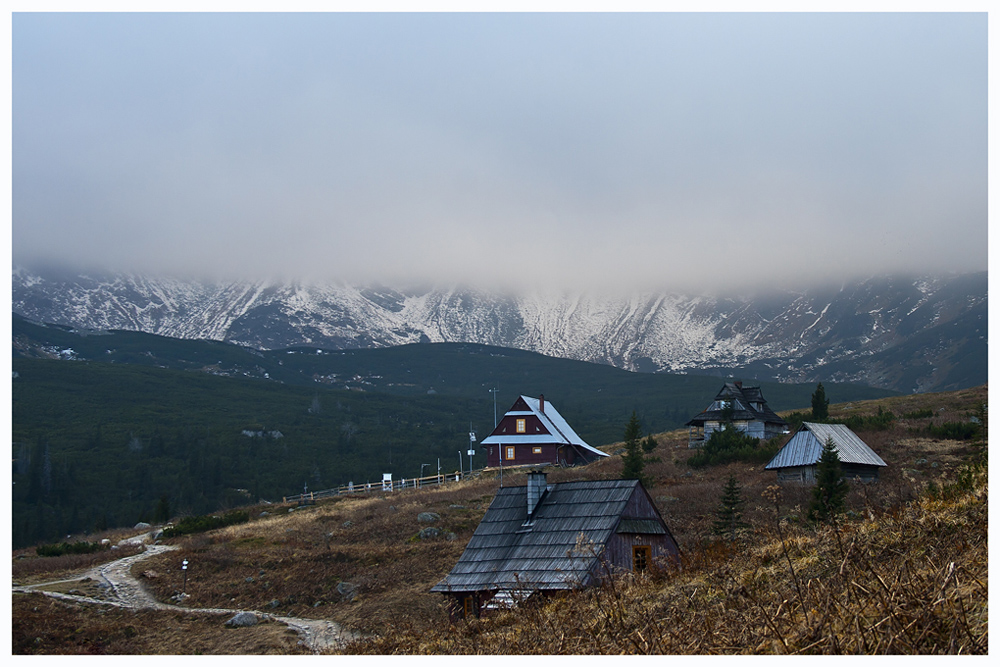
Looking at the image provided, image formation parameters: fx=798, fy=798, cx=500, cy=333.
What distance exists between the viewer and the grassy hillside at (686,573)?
5.97 meters

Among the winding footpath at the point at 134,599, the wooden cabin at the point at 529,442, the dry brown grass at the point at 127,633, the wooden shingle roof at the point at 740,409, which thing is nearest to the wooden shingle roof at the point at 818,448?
the wooden shingle roof at the point at 740,409

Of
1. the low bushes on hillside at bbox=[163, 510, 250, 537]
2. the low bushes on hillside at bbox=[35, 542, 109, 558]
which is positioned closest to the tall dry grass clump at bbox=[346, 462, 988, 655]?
the low bushes on hillside at bbox=[35, 542, 109, 558]

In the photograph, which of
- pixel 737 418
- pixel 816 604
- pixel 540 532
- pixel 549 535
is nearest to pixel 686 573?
pixel 816 604

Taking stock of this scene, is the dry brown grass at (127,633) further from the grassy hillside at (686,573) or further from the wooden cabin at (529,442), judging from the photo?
the wooden cabin at (529,442)

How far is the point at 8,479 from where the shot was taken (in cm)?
767

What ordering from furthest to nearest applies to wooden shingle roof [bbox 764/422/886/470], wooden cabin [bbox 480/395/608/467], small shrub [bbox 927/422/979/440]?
wooden cabin [bbox 480/395/608/467] → small shrub [bbox 927/422/979/440] → wooden shingle roof [bbox 764/422/886/470]

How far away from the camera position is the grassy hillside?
5.97 meters

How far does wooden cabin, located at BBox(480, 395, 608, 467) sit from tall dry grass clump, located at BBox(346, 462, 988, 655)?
6377 centimetres

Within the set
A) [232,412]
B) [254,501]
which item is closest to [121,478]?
[254,501]

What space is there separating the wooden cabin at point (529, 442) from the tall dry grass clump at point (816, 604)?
63.8 meters

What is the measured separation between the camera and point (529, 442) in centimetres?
7500

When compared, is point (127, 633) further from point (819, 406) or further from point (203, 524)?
point (819, 406)

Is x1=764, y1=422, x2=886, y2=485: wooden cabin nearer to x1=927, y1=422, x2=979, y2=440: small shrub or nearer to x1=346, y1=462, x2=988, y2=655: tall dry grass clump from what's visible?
x1=927, y1=422, x2=979, y2=440: small shrub

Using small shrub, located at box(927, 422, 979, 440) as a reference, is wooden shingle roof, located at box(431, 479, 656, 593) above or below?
above
